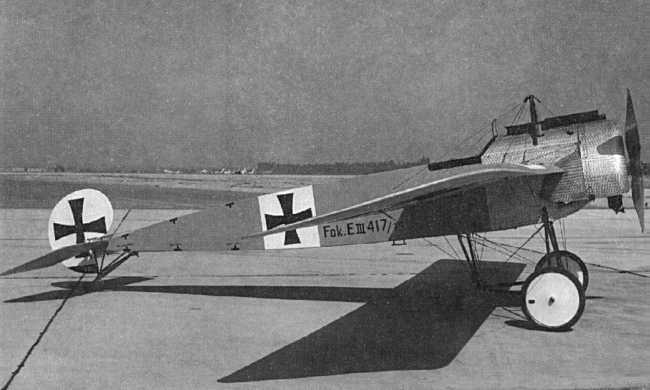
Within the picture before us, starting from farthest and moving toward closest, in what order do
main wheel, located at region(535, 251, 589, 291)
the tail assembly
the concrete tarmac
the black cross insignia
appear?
the tail assembly, the black cross insignia, main wheel, located at region(535, 251, 589, 291), the concrete tarmac

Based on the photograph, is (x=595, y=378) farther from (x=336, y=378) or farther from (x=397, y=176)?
(x=397, y=176)

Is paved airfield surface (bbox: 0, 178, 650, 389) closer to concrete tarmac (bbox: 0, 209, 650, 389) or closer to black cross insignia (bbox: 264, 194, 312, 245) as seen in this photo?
concrete tarmac (bbox: 0, 209, 650, 389)

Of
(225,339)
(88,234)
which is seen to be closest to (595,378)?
(225,339)

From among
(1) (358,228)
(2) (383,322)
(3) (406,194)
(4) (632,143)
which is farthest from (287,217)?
(4) (632,143)

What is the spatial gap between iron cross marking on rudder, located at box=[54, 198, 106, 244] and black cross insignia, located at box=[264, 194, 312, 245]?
303 cm

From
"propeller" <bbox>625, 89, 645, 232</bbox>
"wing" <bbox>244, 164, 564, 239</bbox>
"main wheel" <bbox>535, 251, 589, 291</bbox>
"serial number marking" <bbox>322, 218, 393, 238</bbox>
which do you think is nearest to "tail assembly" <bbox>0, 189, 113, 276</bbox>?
"serial number marking" <bbox>322, 218, 393, 238</bbox>

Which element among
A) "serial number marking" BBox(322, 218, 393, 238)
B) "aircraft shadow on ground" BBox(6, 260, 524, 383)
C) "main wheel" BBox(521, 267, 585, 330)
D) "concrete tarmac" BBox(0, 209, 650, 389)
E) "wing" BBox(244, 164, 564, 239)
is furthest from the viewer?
"serial number marking" BBox(322, 218, 393, 238)

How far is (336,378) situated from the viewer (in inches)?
221

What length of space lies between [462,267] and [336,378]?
7.85 metres

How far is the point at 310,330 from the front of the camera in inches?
295

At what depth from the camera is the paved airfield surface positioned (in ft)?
18.7

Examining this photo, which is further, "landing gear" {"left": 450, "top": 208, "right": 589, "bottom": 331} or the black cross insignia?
the black cross insignia

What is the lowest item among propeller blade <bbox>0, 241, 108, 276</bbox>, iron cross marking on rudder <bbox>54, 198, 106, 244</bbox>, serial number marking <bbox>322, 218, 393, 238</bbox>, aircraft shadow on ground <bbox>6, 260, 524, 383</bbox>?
aircraft shadow on ground <bbox>6, 260, 524, 383</bbox>

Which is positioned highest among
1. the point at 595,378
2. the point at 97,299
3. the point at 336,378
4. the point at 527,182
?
the point at 527,182
